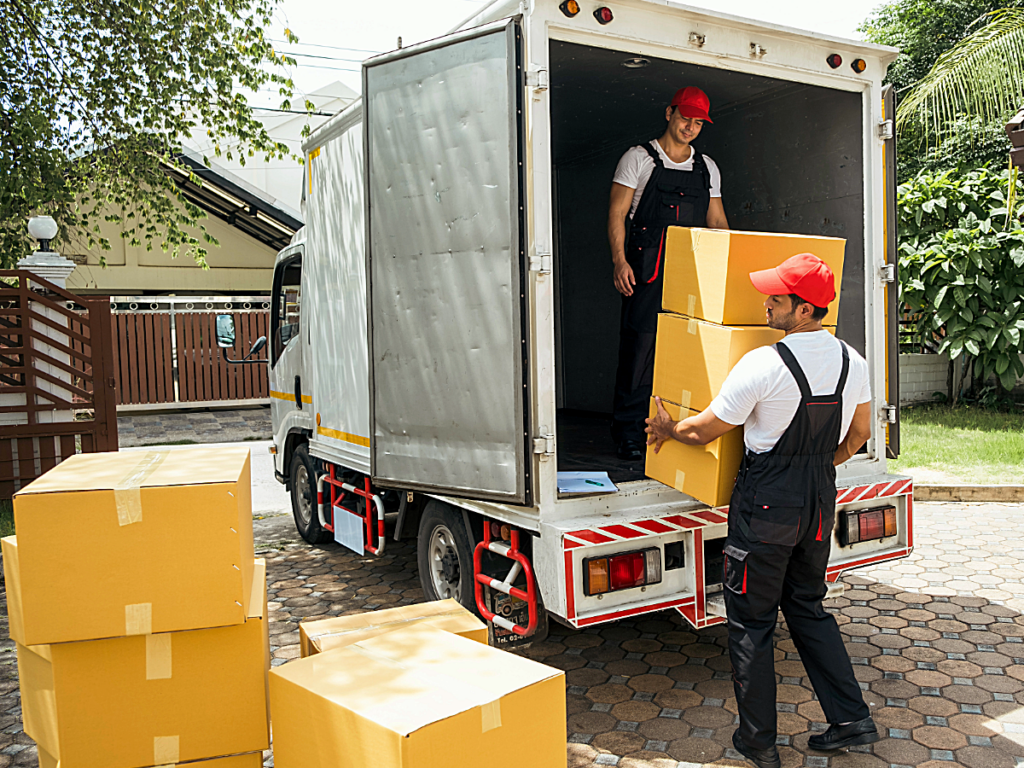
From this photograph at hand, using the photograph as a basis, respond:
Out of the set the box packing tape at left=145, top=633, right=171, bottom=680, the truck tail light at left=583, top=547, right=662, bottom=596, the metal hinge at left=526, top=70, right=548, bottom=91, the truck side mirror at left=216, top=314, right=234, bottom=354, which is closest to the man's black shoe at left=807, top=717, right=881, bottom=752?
the truck tail light at left=583, top=547, right=662, bottom=596

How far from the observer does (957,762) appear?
10.1ft

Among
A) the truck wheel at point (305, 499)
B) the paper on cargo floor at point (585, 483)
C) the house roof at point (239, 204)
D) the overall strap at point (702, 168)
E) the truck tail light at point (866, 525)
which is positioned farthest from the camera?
the house roof at point (239, 204)

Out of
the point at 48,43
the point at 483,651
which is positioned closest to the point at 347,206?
the point at 483,651

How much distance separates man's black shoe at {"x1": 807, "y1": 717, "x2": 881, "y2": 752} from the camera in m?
3.13

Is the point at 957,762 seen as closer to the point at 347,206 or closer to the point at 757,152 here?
the point at 757,152

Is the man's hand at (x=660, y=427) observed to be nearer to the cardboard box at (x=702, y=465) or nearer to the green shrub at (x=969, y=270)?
the cardboard box at (x=702, y=465)

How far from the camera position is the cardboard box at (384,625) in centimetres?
273

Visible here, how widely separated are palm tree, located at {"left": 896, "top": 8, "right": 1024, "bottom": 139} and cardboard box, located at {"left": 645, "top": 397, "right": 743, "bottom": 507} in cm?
789

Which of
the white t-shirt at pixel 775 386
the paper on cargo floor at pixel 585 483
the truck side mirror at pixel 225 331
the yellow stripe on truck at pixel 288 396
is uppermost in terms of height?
the truck side mirror at pixel 225 331

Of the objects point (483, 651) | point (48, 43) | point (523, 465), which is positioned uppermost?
point (48, 43)

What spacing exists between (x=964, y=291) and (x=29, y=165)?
10702 mm

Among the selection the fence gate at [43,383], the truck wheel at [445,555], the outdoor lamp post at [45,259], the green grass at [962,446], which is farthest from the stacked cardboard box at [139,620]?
the outdoor lamp post at [45,259]

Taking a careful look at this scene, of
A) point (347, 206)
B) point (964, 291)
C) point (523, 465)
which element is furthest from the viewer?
point (964, 291)

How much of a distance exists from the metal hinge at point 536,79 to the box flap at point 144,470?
177 cm
